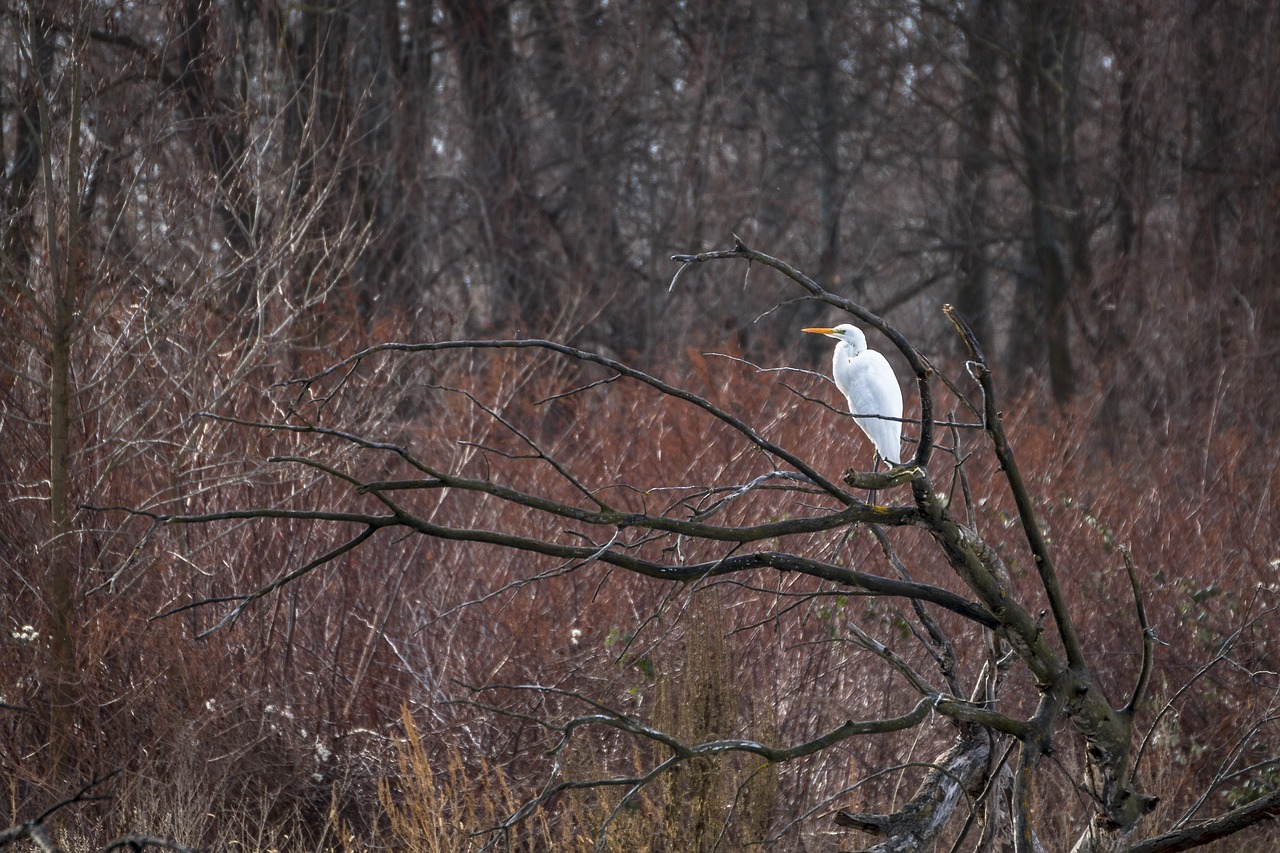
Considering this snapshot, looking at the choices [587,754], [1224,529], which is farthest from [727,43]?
[587,754]

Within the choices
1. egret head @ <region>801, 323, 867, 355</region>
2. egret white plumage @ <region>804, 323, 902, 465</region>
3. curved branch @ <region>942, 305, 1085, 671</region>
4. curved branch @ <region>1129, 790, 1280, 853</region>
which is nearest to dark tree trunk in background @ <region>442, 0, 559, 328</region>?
egret head @ <region>801, 323, 867, 355</region>

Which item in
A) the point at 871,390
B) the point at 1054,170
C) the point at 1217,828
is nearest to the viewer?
the point at 1217,828

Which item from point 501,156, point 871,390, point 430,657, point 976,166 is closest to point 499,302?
point 501,156

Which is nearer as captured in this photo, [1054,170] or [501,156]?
[501,156]

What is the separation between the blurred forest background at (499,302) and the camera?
18.0 feet

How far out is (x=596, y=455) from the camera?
793 centimetres

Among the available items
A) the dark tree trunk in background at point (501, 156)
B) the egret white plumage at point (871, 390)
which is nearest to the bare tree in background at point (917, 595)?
the egret white plumage at point (871, 390)

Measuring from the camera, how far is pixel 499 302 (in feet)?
46.4

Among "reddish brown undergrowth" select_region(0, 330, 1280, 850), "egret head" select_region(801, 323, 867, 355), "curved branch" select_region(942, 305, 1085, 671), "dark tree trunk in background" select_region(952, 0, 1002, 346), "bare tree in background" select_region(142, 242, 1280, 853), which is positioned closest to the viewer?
"bare tree in background" select_region(142, 242, 1280, 853)

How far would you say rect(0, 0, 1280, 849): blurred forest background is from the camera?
215 inches

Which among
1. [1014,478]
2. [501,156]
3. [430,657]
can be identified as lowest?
[430,657]

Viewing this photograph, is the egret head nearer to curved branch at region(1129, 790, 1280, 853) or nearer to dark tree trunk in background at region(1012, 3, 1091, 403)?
curved branch at region(1129, 790, 1280, 853)

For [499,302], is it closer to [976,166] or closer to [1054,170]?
[1054,170]

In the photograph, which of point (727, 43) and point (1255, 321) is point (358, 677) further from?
point (727, 43)
